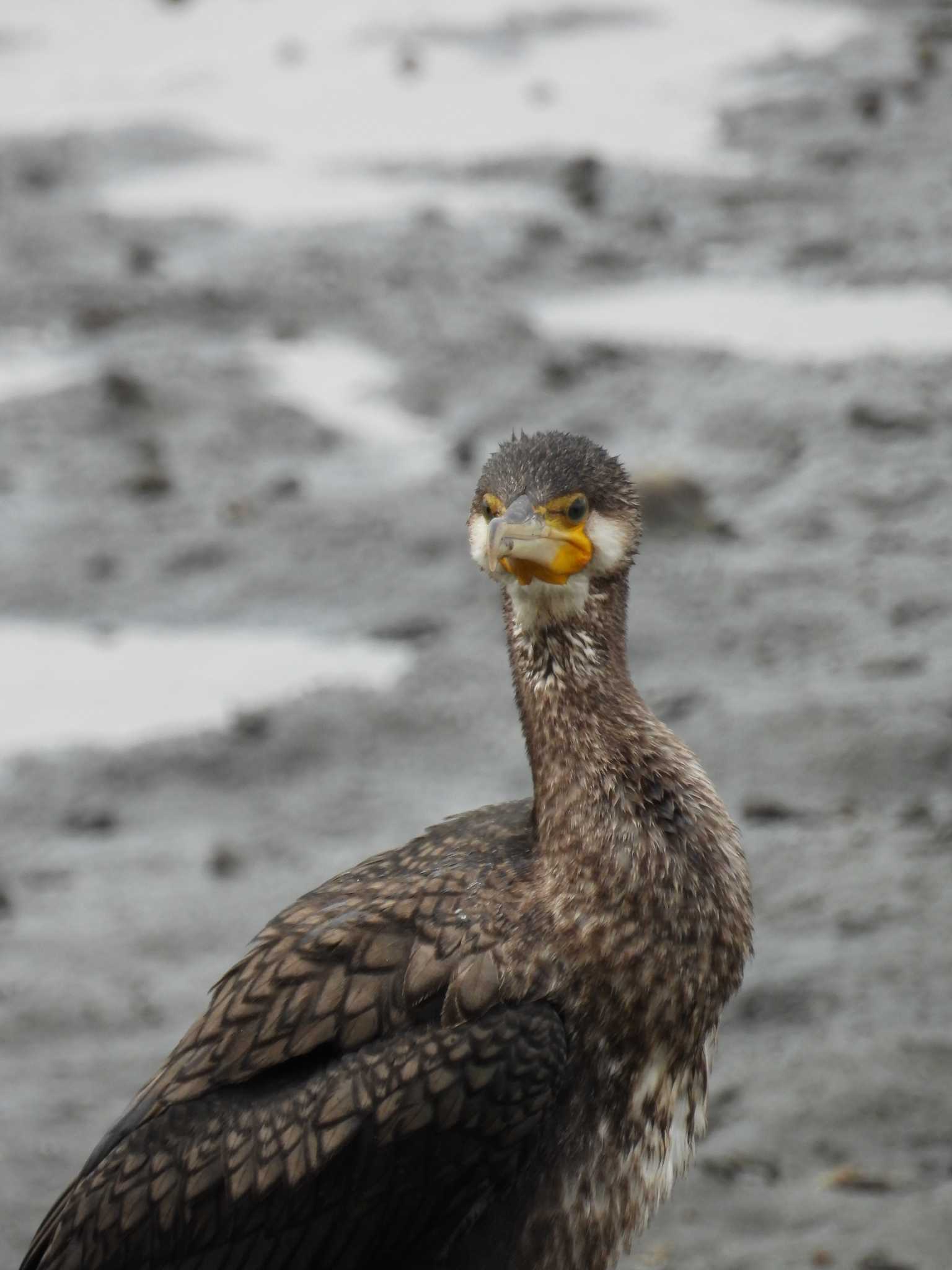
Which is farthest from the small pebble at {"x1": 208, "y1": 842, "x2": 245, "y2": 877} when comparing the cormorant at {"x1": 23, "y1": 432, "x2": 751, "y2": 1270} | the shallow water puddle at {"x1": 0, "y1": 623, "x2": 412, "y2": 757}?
the cormorant at {"x1": 23, "y1": 432, "x2": 751, "y2": 1270}

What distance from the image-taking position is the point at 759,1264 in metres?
4.36

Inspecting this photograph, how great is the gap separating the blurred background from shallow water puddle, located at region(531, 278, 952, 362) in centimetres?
3

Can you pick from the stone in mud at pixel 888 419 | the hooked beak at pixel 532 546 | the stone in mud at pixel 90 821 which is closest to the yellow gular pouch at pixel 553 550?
the hooked beak at pixel 532 546

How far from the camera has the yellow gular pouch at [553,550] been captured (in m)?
3.75

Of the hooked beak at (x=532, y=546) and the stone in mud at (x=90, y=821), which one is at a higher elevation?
the stone in mud at (x=90, y=821)

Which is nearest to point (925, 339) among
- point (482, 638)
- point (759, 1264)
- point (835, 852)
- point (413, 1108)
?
point (482, 638)

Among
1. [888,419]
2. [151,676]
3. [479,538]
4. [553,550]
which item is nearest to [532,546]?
[553,550]

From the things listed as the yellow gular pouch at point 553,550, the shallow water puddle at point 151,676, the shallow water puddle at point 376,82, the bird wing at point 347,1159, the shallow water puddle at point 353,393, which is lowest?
the bird wing at point 347,1159

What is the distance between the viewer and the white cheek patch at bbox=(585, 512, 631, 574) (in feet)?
12.7

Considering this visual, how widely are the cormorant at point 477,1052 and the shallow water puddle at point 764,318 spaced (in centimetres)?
474

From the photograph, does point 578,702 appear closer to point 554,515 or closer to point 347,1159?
point 554,515

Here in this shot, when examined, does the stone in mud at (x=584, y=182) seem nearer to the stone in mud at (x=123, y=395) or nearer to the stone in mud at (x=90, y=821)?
the stone in mud at (x=123, y=395)

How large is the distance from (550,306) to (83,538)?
2393 millimetres

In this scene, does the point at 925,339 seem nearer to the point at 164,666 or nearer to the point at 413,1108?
the point at 164,666
